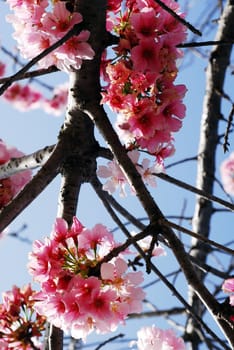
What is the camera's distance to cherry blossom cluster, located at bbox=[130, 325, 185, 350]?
1782 mm

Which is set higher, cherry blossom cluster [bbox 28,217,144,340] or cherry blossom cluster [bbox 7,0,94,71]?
cherry blossom cluster [bbox 7,0,94,71]

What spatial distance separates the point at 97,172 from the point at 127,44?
42 cm

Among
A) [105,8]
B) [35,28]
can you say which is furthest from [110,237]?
[105,8]

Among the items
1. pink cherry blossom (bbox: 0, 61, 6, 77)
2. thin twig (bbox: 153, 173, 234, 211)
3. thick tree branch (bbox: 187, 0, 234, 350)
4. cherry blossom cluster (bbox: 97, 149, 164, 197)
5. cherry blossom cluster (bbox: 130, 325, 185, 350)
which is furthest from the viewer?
pink cherry blossom (bbox: 0, 61, 6, 77)

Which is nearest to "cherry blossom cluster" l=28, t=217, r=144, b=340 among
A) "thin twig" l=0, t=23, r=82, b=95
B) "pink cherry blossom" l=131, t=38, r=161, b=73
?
"thin twig" l=0, t=23, r=82, b=95

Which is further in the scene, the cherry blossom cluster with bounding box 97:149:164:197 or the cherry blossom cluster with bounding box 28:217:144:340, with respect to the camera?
the cherry blossom cluster with bounding box 97:149:164:197

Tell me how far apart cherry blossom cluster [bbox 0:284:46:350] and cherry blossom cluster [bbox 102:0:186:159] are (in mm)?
813

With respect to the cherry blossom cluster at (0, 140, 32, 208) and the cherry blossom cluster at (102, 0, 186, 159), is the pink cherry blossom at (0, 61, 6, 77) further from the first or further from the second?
the cherry blossom cluster at (102, 0, 186, 159)

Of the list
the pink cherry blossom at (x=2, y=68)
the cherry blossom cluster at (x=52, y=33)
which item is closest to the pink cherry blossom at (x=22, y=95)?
the pink cherry blossom at (x=2, y=68)

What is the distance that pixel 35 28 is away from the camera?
1577mm

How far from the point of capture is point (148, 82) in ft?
5.01

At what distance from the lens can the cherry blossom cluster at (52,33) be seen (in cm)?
153

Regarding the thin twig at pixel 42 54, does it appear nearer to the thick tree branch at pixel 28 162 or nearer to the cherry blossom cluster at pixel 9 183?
the thick tree branch at pixel 28 162

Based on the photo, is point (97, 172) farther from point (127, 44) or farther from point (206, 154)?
point (206, 154)
